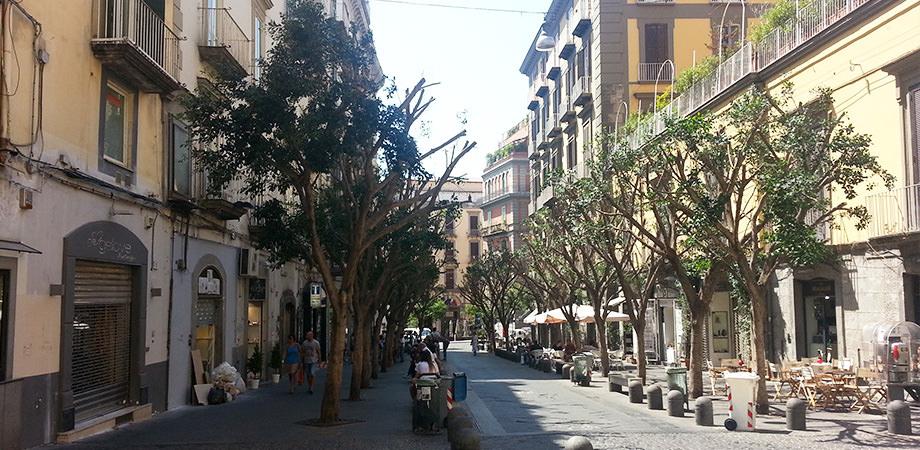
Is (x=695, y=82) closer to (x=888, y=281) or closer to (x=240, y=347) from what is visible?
(x=888, y=281)

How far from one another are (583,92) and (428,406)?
29.1m

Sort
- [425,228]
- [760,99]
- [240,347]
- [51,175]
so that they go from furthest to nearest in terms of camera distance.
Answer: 1. [425,228]
2. [240,347]
3. [760,99]
4. [51,175]

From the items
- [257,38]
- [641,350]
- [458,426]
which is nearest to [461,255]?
[257,38]

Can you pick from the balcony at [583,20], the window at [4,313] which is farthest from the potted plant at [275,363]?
the balcony at [583,20]

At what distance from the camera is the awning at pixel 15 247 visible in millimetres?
10992

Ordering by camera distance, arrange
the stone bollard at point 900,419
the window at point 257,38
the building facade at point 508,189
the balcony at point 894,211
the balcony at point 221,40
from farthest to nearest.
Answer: the building facade at point 508,189, the window at point 257,38, the balcony at point 221,40, the balcony at point 894,211, the stone bollard at point 900,419

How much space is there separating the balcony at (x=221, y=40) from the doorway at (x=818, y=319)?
15.6m

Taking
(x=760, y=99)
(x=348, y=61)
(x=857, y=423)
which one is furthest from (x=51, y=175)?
(x=857, y=423)

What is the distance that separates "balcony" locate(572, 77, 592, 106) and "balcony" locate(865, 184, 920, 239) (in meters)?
22.0

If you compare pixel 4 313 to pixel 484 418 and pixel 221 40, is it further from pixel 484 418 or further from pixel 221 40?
pixel 221 40

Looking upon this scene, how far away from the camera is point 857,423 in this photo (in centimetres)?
1479

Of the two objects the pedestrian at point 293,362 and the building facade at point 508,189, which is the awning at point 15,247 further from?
the building facade at point 508,189

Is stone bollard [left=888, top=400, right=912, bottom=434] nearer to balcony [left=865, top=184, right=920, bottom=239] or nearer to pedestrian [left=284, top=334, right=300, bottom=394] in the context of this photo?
balcony [left=865, top=184, right=920, bottom=239]

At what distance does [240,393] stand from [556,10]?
33.5 meters
